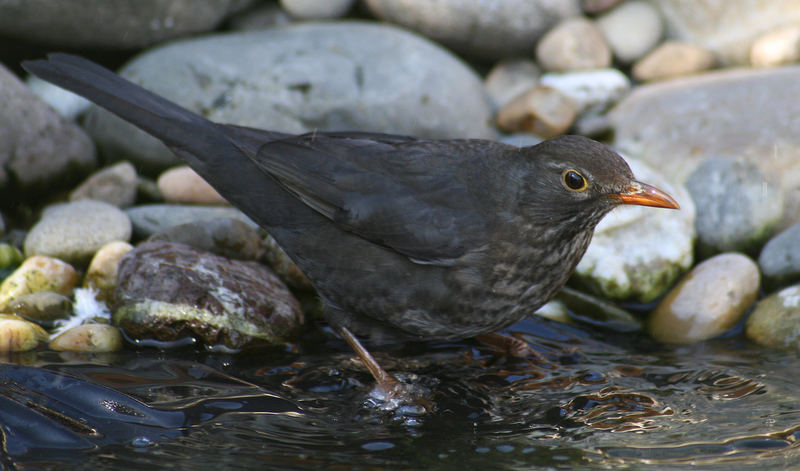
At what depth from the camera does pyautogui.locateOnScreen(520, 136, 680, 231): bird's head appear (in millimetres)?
3701

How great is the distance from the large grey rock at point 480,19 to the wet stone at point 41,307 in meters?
3.94

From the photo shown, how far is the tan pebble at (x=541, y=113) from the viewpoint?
21.5 ft

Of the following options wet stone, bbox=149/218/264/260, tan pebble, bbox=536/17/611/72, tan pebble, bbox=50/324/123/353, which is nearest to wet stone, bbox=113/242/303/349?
tan pebble, bbox=50/324/123/353

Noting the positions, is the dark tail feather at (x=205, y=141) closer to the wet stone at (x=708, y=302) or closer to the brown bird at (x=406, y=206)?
the brown bird at (x=406, y=206)

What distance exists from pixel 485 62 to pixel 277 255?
3493mm

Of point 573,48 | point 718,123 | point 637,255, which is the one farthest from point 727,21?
point 637,255

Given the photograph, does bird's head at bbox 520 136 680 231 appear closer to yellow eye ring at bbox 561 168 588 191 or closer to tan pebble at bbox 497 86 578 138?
yellow eye ring at bbox 561 168 588 191

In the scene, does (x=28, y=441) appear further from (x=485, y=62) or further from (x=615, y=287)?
(x=485, y=62)

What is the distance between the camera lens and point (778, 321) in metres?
4.68

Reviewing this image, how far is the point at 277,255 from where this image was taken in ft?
16.8

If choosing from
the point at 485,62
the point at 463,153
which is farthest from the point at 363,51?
the point at 463,153

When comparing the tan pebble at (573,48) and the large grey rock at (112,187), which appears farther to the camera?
the tan pebble at (573,48)

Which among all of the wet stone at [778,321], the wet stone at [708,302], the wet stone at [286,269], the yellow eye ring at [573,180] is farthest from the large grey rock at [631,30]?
the yellow eye ring at [573,180]

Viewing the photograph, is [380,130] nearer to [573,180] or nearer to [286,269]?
[286,269]
